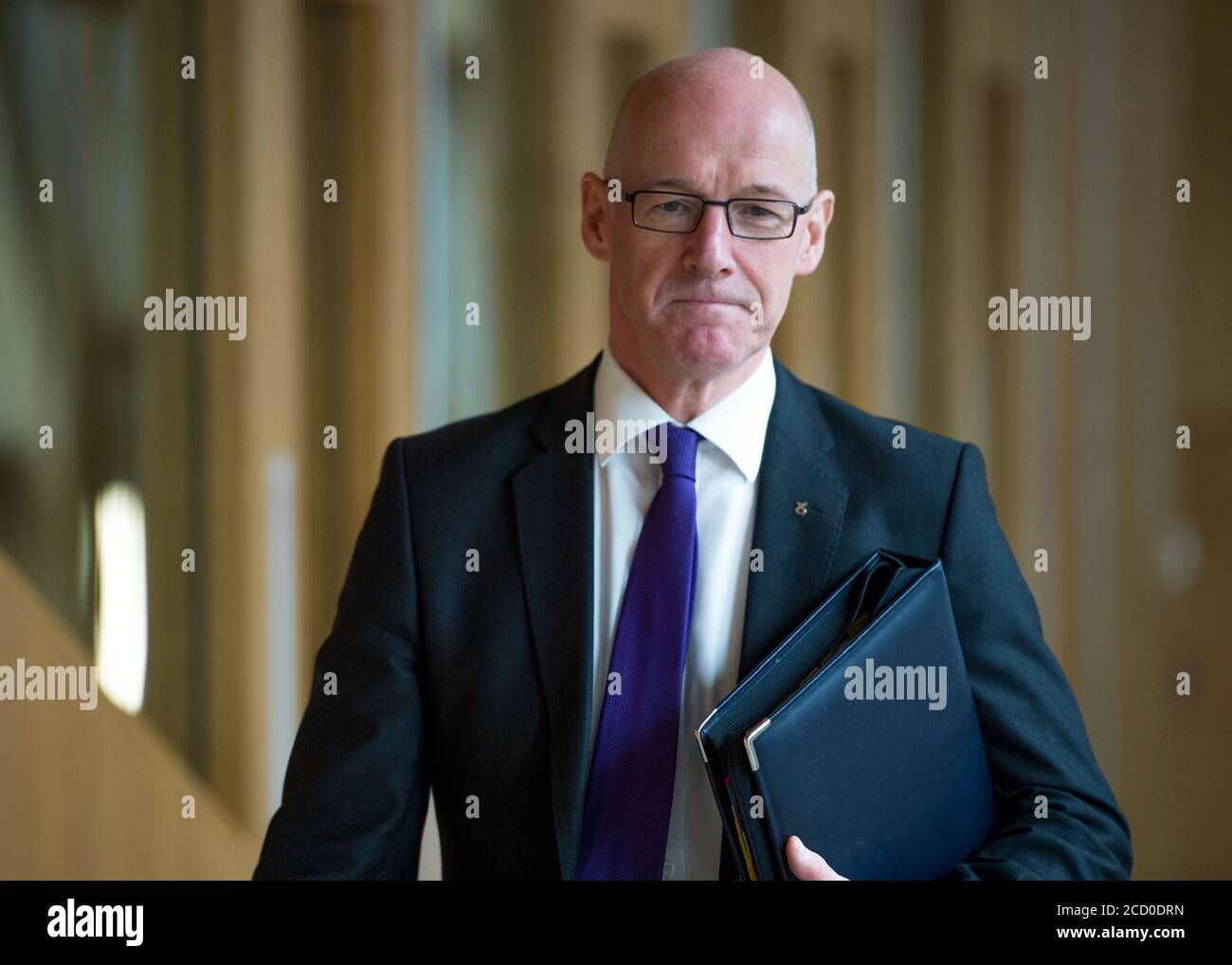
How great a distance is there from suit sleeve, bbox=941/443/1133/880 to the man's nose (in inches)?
13.6

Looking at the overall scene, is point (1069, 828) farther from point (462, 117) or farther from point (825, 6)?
point (462, 117)

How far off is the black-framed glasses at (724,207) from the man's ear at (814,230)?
0.26 ft

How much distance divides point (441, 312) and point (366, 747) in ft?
2.78

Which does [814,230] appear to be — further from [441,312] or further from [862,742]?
[441,312]

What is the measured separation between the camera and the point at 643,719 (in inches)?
48.0

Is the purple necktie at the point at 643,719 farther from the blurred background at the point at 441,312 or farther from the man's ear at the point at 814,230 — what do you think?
the blurred background at the point at 441,312

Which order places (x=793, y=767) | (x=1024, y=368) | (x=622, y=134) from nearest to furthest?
(x=793, y=767) < (x=622, y=134) < (x=1024, y=368)

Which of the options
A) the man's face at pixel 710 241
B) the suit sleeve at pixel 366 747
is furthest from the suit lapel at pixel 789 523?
the suit sleeve at pixel 366 747

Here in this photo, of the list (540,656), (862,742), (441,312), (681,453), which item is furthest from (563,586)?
(441,312)

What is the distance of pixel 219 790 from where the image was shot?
6.12 feet

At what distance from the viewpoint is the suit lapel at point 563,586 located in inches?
47.5
